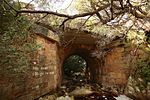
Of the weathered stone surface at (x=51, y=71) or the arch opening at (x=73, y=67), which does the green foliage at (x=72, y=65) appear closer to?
the arch opening at (x=73, y=67)

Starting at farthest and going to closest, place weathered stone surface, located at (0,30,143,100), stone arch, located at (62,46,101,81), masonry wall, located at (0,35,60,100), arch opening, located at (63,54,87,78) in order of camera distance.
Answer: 1. arch opening, located at (63,54,87,78)
2. stone arch, located at (62,46,101,81)
3. weathered stone surface, located at (0,30,143,100)
4. masonry wall, located at (0,35,60,100)

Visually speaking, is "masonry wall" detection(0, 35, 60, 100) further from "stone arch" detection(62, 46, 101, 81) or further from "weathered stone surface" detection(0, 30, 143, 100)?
"stone arch" detection(62, 46, 101, 81)

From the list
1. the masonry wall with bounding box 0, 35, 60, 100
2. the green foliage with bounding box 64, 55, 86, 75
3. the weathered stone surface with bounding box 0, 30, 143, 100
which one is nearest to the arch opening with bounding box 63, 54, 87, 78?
the green foliage with bounding box 64, 55, 86, 75

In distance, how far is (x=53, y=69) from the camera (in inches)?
311

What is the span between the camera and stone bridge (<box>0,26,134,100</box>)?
5092mm

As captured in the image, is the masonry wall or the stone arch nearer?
the masonry wall

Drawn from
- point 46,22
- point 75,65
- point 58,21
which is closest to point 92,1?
point 58,21

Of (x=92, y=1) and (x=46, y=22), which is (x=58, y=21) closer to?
(x=46, y=22)

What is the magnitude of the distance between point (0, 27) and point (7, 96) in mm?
1597

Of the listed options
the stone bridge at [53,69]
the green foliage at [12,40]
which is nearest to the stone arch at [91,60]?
the stone bridge at [53,69]

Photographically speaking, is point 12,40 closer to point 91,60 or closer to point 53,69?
point 53,69

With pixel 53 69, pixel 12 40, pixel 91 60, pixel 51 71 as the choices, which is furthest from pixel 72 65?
pixel 12 40

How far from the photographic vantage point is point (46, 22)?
22.4 ft

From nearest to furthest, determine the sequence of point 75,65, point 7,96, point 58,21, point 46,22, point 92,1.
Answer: point 7,96, point 92,1, point 58,21, point 46,22, point 75,65
